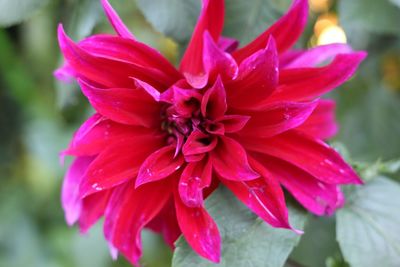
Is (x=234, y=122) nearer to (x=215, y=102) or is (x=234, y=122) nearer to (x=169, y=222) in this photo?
(x=215, y=102)

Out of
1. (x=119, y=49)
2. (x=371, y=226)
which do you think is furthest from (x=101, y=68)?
(x=371, y=226)

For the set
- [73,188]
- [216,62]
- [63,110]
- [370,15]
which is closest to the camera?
[216,62]

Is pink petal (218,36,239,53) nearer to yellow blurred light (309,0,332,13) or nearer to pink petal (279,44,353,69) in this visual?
pink petal (279,44,353,69)

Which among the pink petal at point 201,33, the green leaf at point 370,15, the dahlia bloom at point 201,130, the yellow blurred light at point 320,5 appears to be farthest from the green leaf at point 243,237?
the yellow blurred light at point 320,5

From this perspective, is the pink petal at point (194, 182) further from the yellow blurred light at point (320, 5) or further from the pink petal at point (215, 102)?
the yellow blurred light at point (320, 5)

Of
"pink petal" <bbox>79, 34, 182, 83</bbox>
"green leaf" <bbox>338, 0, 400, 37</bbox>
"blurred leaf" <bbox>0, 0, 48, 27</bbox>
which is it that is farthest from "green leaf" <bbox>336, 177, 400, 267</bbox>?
"blurred leaf" <bbox>0, 0, 48, 27</bbox>

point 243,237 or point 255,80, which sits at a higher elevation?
point 255,80
